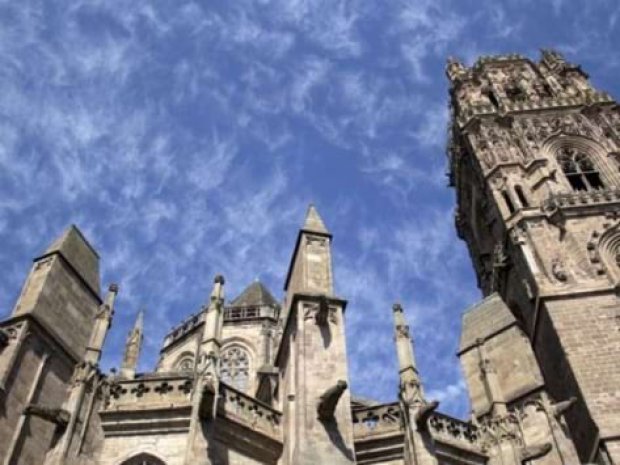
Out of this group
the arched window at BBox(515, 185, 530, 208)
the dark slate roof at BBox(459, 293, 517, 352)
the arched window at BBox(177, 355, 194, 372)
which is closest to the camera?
the dark slate roof at BBox(459, 293, 517, 352)

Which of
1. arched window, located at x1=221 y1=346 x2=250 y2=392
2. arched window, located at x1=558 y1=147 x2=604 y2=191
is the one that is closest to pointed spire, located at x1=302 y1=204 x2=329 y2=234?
arched window, located at x1=221 y1=346 x2=250 y2=392

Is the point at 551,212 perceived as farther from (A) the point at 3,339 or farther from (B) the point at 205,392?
(A) the point at 3,339

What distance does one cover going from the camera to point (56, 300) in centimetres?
1427

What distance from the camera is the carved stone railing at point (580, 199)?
2062 centimetres

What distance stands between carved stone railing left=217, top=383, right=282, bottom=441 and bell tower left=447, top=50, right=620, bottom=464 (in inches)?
291

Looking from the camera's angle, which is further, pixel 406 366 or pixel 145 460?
pixel 406 366

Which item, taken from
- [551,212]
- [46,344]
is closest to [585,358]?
[551,212]

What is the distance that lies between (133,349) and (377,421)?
7.96 metres

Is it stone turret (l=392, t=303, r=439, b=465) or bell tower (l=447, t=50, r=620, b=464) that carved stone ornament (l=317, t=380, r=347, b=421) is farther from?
bell tower (l=447, t=50, r=620, b=464)

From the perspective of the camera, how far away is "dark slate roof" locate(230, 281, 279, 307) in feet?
84.6

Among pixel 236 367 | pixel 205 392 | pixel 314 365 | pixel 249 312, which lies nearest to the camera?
pixel 205 392

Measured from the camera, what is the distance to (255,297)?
2648cm

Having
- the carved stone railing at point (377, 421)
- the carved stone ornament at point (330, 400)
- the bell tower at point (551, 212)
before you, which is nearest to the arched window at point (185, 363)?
the carved stone railing at point (377, 421)

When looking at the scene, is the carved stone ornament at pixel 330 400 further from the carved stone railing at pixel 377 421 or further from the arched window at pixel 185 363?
the arched window at pixel 185 363
